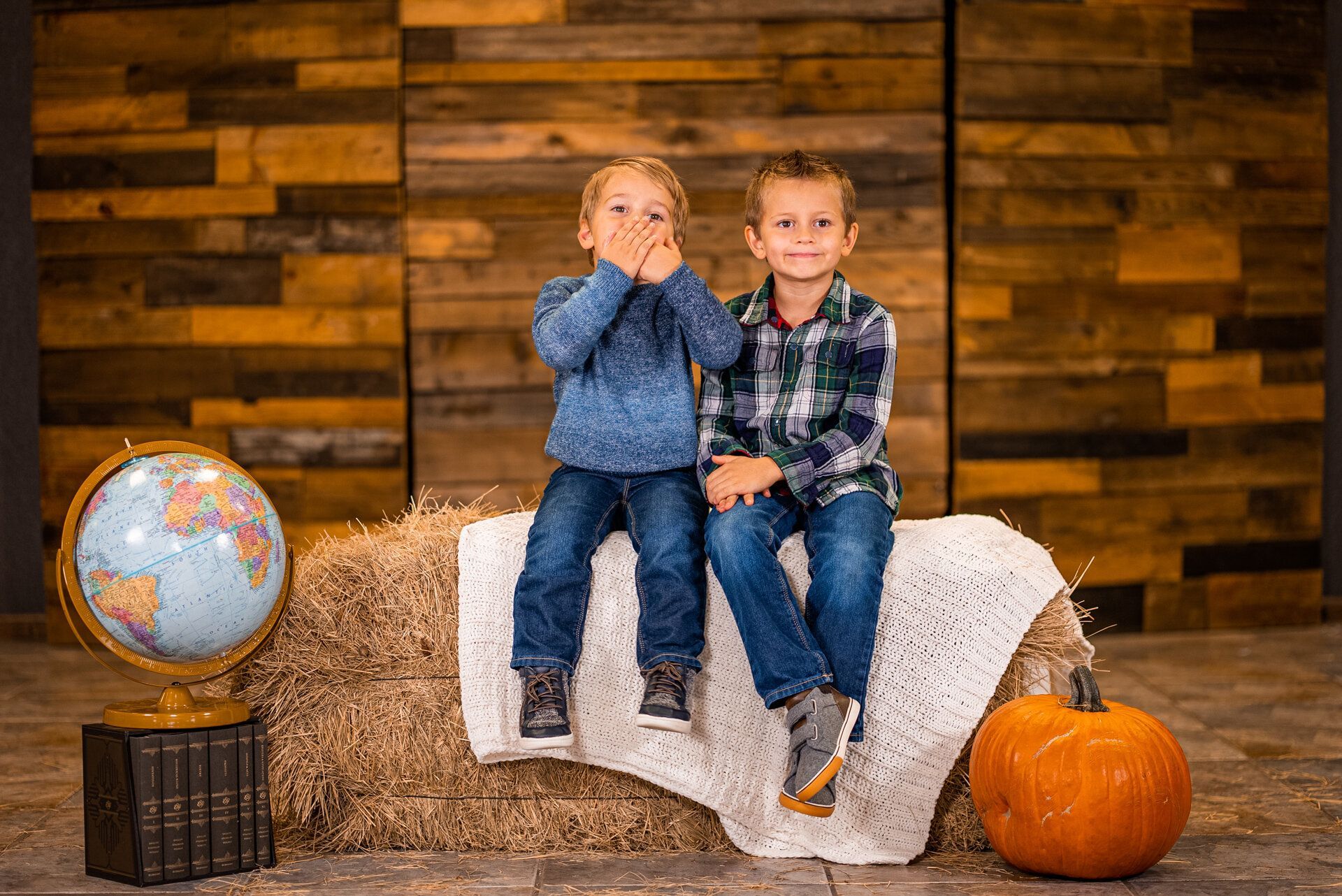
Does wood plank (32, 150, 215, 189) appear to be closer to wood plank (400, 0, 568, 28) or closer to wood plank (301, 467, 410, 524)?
wood plank (400, 0, 568, 28)

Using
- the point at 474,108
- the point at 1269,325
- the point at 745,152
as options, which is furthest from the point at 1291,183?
the point at 474,108

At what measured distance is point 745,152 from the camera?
4816 mm

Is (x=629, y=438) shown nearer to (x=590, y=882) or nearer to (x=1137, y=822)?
(x=590, y=882)

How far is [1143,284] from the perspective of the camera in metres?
4.92

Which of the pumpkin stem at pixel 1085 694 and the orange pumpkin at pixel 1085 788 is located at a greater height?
the pumpkin stem at pixel 1085 694

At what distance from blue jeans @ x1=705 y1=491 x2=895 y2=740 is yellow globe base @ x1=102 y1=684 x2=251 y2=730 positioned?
0.99 meters

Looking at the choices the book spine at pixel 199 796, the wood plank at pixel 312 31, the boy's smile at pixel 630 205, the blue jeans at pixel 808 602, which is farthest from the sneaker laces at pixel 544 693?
the wood plank at pixel 312 31

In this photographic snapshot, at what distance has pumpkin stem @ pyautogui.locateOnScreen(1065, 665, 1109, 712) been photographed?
7.92ft

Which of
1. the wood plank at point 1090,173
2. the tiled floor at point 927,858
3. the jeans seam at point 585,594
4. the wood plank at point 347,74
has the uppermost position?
the wood plank at point 347,74

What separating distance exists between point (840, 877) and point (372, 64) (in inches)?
139

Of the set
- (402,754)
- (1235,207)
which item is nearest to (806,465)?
(402,754)

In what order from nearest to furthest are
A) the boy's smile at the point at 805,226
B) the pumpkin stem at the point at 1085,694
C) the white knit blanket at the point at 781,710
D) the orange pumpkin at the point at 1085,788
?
the orange pumpkin at the point at 1085,788
the pumpkin stem at the point at 1085,694
the white knit blanket at the point at 781,710
the boy's smile at the point at 805,226

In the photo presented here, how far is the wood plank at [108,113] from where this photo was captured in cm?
481

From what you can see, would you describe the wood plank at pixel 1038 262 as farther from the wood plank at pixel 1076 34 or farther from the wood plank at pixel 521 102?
the wood plank at pixel 521 102
